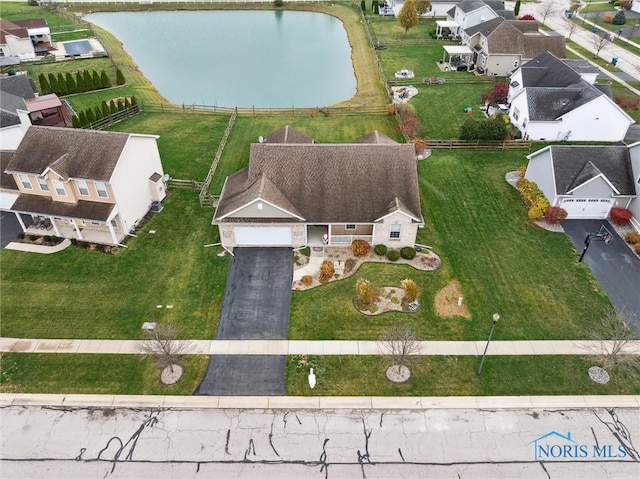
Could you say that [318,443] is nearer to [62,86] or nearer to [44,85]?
[62,86]

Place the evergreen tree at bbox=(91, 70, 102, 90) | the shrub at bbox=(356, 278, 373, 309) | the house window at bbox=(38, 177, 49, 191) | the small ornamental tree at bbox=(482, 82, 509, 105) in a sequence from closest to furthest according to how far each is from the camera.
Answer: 1. the shrub at bbox=(356, 278, 373, 309)
2. the house window at bbox=(38, 177, 49, 191)
3. the small ornamental tree at bbox=(482, 82, 509, 105)
4. the evergreen tree at bbox=(91, 70, 102, 90)

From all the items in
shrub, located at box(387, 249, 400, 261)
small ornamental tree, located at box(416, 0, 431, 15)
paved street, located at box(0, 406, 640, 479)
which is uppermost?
small ornamental tree, located at box(416, 0, 431, 15)

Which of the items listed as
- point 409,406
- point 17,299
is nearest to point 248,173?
point 17,299

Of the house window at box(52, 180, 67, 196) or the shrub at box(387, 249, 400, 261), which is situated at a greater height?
the house window at box(52, 180, 67, 196)

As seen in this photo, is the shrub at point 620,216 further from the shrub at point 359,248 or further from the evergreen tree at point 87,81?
the evergreen tree at point 87,81

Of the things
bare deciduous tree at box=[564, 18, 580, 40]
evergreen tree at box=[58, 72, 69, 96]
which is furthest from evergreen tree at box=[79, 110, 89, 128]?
bare deciduous tree at box=[564, 18, 580, 40]

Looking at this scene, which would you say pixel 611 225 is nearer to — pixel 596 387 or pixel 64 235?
pixel 596 387

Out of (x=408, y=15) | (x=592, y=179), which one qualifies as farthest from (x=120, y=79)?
(x=592, y=179)

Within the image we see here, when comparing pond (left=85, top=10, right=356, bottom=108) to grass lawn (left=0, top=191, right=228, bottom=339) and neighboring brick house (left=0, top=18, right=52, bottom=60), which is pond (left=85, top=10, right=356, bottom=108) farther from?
grass lawn (left=0, top=191, right=228, bottom=339)
